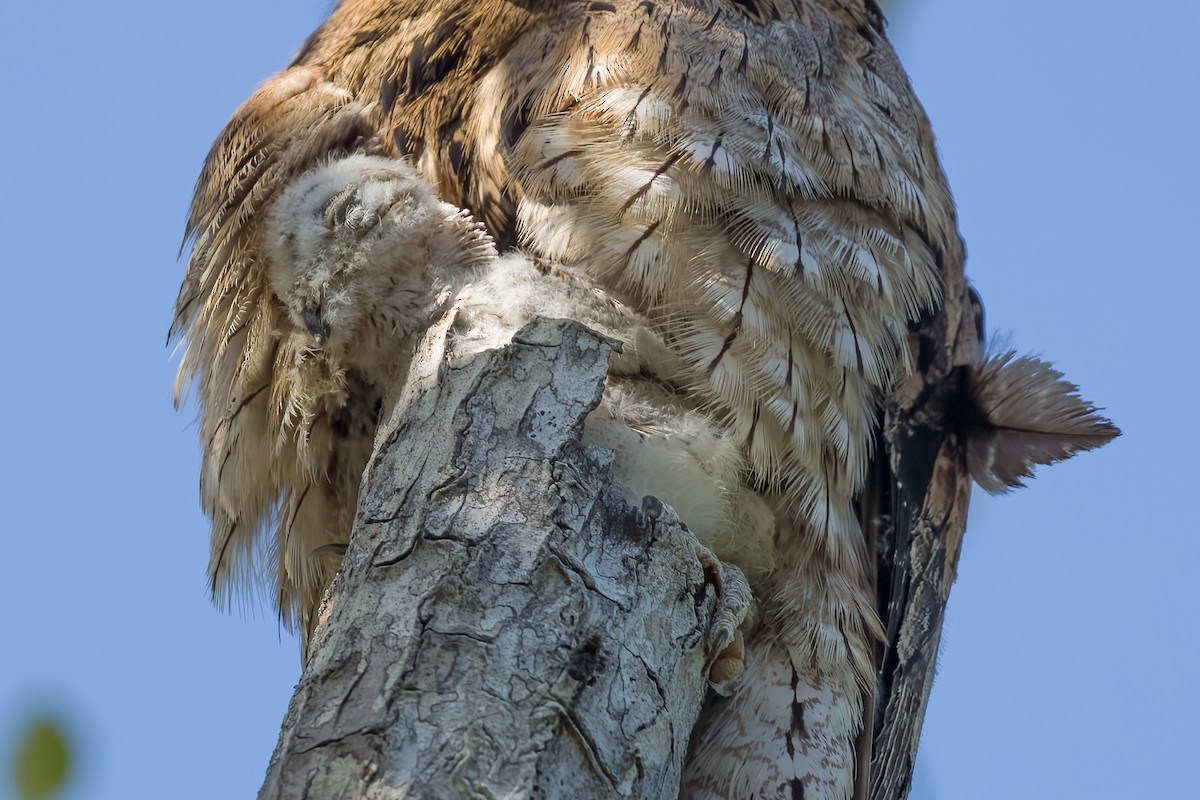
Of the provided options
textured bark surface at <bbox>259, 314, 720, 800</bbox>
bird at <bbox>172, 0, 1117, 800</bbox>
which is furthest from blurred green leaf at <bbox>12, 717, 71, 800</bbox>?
bird at <bbox>172, 0, 1117, 800</bbox>

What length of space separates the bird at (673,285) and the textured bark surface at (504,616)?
0.37 meters

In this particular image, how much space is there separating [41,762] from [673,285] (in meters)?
1.42

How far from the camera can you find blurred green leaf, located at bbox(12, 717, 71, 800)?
6.30ft

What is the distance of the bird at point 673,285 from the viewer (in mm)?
2539

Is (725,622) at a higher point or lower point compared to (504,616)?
higher

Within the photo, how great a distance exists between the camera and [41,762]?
1968 mm

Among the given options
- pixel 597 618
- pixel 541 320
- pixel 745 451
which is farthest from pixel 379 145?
pixel 597 618

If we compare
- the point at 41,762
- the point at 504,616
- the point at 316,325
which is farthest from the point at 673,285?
the point at 41,762

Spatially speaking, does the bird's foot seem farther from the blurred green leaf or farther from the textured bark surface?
the blurred green leaf

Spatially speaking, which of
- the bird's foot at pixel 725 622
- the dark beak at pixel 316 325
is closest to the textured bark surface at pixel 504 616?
the bird's foot at pixel 725 622

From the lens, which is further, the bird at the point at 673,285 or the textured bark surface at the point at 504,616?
the bird at the point at 673,285

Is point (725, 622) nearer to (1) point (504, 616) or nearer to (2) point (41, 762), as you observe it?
(1) point (504, 616)

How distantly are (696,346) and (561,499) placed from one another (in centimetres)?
67

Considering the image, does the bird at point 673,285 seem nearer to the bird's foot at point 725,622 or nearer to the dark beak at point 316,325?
the dark beak at point 316,325
